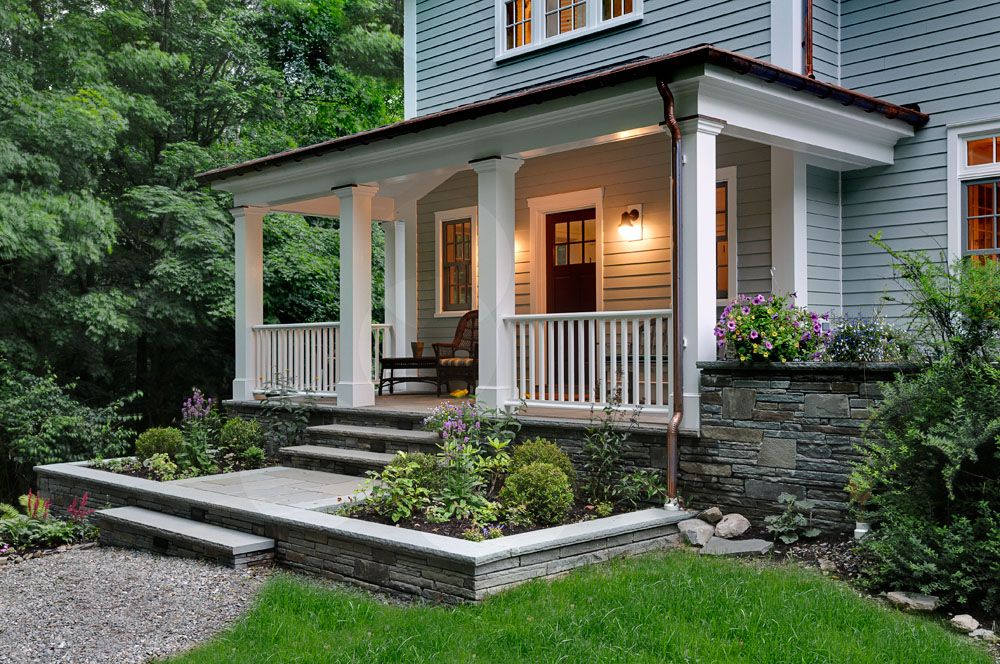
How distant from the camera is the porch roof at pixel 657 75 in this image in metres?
6.60

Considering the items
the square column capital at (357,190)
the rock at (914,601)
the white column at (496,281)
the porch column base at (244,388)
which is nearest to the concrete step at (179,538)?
the white column at (496,281)

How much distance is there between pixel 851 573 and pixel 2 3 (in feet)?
42.0

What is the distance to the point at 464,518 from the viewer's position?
6273 mm

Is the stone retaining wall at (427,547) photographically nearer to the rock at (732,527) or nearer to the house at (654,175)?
the rock at (732,527)

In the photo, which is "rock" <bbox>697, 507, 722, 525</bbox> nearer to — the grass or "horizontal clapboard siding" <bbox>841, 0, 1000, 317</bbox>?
the grass

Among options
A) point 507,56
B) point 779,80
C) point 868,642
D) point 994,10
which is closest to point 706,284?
point 779,80

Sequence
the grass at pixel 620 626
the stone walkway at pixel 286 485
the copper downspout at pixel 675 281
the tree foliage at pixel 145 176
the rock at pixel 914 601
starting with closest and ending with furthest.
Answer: the grass at pixel 620 626, the rock at pixel 914 601, the copper downspout at pixel 675 281, the stone walkway at pixel 286 485, the tree foliage at pixel 145 176

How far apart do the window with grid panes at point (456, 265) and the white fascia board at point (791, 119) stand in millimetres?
4711

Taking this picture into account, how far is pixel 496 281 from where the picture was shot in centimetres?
819

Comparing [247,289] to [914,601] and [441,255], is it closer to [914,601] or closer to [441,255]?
[441,255]

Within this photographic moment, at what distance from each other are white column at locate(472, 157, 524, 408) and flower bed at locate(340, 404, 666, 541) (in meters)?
0.64

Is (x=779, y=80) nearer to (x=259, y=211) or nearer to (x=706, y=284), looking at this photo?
(x=706, y=284)

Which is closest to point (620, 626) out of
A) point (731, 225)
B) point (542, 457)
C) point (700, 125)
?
point (542, 457)

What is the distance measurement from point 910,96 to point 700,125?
9.97 feet
